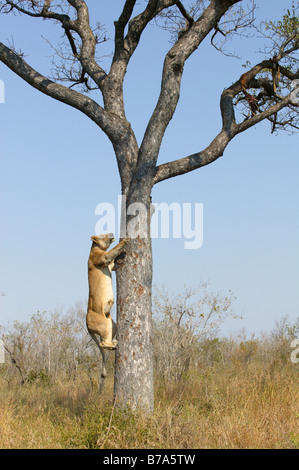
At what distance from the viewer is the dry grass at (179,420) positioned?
6.91m

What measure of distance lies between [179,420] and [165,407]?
1.21 metres

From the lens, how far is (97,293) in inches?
333

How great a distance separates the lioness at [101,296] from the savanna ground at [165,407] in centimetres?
108

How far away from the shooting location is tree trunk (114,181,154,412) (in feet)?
25.5

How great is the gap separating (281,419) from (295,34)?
7825 mm

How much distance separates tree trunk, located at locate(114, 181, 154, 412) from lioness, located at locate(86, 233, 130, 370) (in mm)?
251
